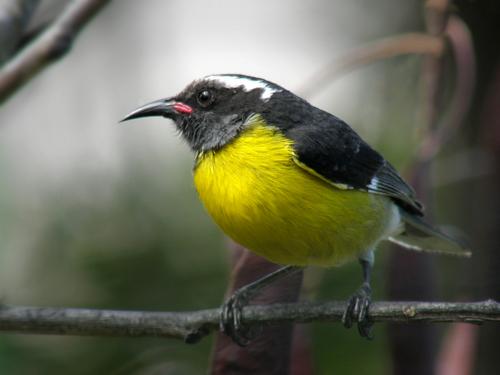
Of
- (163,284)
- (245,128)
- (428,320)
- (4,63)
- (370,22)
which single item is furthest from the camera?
(370,22)

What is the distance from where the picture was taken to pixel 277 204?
10.4 feet

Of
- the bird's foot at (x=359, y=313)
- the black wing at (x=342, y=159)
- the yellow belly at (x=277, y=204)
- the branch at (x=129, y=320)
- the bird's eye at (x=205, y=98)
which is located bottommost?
the branch at (x=129, y=320)

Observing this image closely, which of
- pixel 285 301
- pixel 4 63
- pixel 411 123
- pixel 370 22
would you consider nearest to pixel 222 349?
pixel 285 301

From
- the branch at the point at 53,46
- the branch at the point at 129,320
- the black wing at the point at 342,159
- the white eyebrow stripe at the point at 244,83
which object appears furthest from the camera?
the white eyebrow stripe at the point at 244,83

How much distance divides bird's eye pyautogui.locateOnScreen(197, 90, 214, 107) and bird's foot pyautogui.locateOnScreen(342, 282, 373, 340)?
1.03 meters

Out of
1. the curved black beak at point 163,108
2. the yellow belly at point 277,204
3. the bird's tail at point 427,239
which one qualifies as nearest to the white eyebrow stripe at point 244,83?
the curved black beak at point 163,108

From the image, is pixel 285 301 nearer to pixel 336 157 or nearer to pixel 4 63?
pixel 336 157

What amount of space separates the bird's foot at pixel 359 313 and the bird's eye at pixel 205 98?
3.37ft

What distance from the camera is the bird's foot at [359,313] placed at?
2955mm

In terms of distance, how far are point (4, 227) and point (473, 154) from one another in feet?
7.22

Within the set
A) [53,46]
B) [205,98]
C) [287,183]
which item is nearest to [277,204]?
[287,183]

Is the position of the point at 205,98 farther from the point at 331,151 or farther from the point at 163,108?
the point at 331,151

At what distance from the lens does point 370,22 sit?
18.3 ft

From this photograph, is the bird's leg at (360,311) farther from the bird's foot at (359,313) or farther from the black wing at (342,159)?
the black wing at (342,159)
